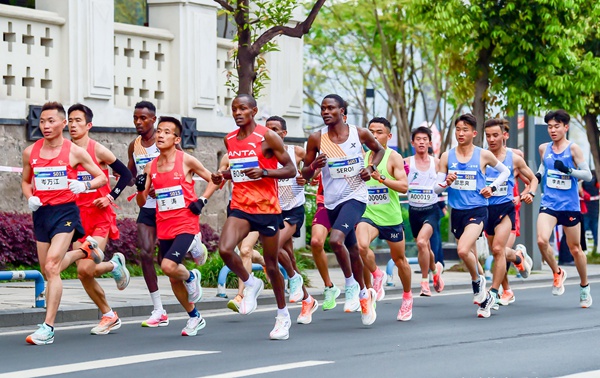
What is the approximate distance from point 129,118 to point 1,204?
3001mm

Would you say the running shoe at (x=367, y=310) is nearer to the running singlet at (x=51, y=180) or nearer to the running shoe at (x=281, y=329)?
the running shoe at (x=281, y=329)

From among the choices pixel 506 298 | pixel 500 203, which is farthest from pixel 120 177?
pixel 506 298

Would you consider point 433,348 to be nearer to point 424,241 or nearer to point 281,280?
point 281,280

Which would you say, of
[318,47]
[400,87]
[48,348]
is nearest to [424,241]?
[48,348]

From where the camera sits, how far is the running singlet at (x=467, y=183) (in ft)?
48.4

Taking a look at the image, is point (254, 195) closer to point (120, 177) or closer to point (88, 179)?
point (120, 177)

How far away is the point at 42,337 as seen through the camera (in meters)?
11.5

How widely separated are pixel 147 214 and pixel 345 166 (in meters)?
1.89

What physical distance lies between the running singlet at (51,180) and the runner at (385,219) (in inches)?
137

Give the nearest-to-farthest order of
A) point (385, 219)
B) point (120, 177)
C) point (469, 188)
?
1. point (120, 177)
2. point (469, 188)
3. point (385, 219)

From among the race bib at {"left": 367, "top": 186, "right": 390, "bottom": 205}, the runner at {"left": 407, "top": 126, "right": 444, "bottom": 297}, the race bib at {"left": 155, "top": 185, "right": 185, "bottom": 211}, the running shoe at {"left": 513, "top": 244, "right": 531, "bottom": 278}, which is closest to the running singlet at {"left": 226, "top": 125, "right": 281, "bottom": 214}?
the race bib at {"left": 155, "top": 185, "right": 185, "bottom": 211}

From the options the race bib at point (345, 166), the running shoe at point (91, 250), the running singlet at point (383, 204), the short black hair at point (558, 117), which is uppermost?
the short black hair at point (558, 117)

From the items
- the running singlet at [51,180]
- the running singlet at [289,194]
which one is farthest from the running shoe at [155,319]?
the running singlet at [289,194]

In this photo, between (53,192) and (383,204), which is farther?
(383,204)
